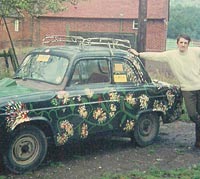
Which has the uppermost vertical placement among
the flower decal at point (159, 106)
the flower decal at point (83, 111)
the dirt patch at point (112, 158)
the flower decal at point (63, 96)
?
the flower decal at point (63, 96)

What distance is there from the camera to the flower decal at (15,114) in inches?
243

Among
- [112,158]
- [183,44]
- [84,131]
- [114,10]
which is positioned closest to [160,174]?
[112,158]

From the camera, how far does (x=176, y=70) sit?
7.96 m

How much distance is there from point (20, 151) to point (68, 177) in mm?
803

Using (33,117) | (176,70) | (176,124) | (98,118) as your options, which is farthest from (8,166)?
(176,124)

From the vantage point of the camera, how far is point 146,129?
824 cm

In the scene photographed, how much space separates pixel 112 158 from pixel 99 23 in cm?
3181

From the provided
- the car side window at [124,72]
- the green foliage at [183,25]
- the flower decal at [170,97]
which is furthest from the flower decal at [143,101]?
the green foliage at [183,25]

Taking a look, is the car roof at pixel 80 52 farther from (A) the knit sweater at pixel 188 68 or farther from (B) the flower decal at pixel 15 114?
(B) the flower decal at pixel 15 114

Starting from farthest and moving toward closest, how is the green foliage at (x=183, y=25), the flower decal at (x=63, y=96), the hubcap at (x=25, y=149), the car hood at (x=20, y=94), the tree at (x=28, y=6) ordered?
1. the green foliage at (x=183, y=25)
2. the tree at (x=28, y=6)
3. the flower decal at (x=63, y=96)
4. the hubcap at (x=25, y=149)
5. the car hood at (x=20, y=94)

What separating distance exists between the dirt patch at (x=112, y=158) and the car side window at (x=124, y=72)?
125 centimetres

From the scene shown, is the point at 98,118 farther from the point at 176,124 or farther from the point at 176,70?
the point at 176,124

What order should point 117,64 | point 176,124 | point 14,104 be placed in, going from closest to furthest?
point 14,104
point 117,64
point 176,124

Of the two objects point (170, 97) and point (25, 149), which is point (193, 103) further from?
point (25, 149)
